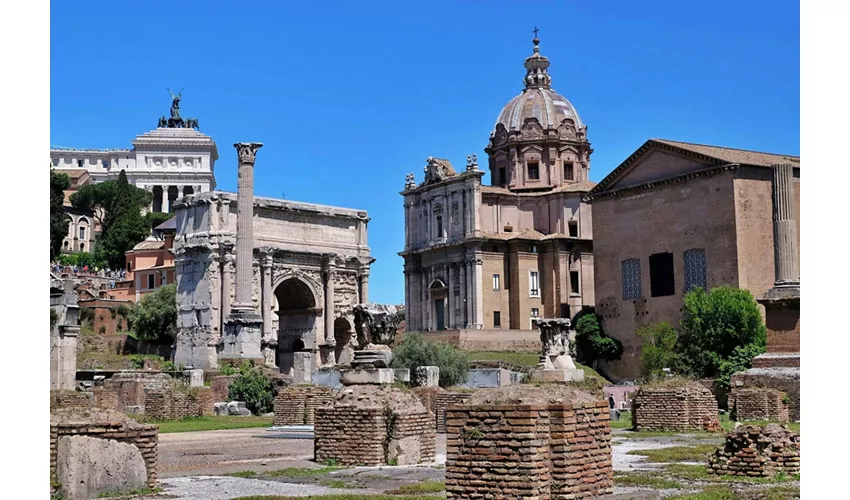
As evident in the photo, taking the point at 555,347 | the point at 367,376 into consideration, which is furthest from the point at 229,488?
the point at 555,347

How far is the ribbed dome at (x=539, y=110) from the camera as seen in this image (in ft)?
234

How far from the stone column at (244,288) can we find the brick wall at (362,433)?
2948cm

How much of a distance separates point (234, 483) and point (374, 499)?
2413 millimetres

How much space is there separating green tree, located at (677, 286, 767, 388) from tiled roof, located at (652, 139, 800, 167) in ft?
22.1

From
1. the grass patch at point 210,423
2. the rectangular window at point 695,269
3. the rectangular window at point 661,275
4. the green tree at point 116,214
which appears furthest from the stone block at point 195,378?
the green tree at point 116,214

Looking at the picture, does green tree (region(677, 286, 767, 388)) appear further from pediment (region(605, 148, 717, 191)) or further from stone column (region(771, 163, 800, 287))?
stone column (region(771, 163, 800, 287))

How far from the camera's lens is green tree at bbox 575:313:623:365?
57.5 m

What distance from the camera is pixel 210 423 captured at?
25938mm

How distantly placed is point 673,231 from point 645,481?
44.1 meters

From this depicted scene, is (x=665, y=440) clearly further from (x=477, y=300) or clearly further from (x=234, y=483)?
(x=477, y=300)

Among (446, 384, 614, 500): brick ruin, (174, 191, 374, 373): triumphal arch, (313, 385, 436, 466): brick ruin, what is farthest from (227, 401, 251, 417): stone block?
(446, 384, 614, 500): brick ruin

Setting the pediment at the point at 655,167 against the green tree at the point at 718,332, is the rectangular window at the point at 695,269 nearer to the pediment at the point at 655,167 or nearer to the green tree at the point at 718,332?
the pediment at the point at 655,167

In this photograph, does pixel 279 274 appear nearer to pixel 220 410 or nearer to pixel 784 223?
pixel 220 410

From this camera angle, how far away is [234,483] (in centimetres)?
1180
